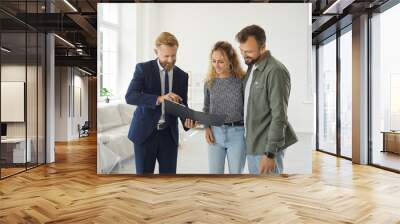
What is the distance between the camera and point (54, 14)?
756 centimetres

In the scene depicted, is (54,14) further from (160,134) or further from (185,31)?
(160,134)

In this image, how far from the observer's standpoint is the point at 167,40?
5980mm

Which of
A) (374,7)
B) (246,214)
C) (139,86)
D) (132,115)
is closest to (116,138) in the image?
(132,115)

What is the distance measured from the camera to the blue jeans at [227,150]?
578 centimetres

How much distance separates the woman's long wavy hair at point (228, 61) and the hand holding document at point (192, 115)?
0.47 meters

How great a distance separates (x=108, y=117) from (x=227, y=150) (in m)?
1.86

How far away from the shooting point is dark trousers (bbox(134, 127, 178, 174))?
5.81 metres

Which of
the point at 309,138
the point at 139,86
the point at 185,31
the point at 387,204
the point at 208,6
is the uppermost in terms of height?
the point at 208,6

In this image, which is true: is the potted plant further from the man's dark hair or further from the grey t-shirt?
the man's dark hair

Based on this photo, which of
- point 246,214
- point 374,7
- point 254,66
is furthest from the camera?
point 374,7

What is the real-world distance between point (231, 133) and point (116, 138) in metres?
1.73

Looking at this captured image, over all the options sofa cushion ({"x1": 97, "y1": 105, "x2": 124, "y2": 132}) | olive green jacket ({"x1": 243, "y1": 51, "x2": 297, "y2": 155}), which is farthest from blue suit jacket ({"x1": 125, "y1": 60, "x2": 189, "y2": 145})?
olive green jacket ({"x1": 243, "y1": 51, "x2": 297, "y2": 155})

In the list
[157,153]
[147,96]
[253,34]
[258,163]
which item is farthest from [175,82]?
[258,163]

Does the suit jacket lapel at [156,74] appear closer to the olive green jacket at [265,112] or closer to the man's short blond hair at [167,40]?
the man's short blond hair at [167,40]
